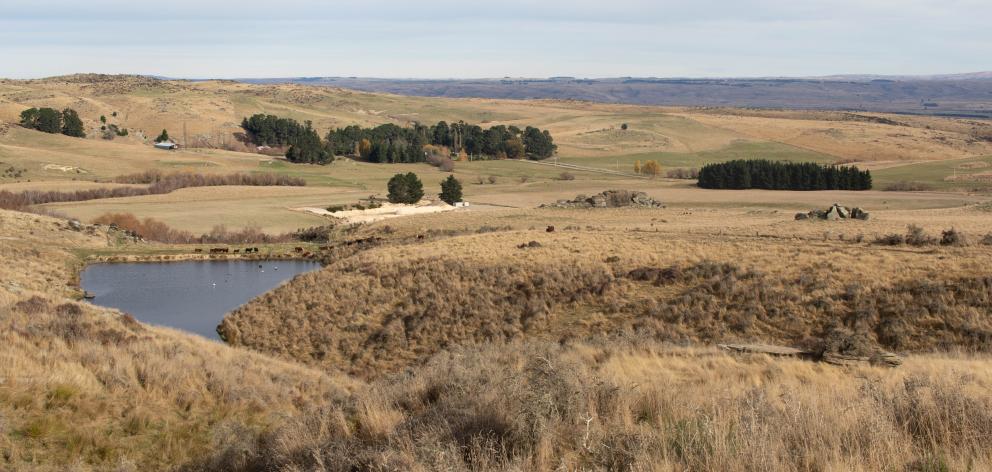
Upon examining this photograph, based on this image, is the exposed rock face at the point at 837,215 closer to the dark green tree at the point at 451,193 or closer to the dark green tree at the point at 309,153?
the dark green tree at the point at 451,193

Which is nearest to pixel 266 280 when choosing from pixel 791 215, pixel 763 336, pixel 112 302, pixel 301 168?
pixel 112 302

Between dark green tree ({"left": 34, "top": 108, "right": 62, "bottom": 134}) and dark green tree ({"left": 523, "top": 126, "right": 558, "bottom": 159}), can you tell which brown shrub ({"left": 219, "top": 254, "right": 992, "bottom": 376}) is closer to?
dark green tree ({"left": 34, "top": 108, "right": 62, "bottom": 134})

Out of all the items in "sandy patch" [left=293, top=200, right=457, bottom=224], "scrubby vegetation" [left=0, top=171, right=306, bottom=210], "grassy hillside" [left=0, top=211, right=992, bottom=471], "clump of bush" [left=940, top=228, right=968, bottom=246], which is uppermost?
"grassy hillside" [left=0, top=211, right=992, bottom=471]

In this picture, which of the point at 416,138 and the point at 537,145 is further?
the point at 537,145

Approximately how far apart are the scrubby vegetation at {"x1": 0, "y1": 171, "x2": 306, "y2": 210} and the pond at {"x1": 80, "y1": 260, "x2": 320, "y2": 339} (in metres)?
24.3

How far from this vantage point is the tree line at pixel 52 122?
405ft

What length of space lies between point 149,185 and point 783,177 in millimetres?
65174

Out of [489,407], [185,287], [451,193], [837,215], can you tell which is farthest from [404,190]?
[489,407]

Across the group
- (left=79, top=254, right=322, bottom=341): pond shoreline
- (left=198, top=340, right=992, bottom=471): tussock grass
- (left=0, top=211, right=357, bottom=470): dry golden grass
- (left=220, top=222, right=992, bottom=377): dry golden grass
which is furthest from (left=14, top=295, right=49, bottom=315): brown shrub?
(left=198, top=340, right=992, bottom=471): tussock grass

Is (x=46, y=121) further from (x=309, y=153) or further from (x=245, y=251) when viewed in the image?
(x=245, y=251)

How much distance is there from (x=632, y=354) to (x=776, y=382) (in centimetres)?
399

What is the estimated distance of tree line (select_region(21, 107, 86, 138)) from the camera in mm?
123438

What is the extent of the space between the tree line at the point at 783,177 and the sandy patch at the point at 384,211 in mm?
31585

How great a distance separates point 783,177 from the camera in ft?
292
